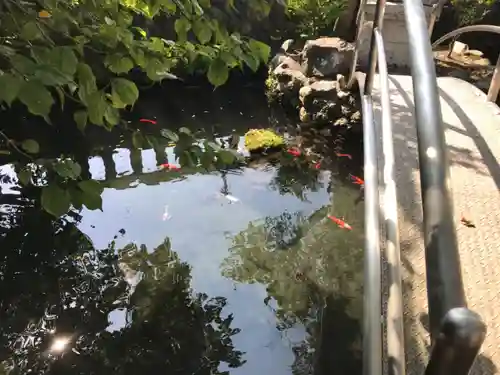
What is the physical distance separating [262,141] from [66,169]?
4104 mm

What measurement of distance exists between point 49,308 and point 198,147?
238 cm

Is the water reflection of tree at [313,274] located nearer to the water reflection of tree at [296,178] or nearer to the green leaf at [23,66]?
the water reflection of tree at [296,178]

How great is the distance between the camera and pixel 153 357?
3025 mm

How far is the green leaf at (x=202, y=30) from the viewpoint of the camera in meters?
A: 1.31

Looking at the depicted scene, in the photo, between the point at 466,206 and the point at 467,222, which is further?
the point at 466,206

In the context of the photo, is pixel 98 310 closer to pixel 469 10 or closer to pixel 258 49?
pixel 258 49

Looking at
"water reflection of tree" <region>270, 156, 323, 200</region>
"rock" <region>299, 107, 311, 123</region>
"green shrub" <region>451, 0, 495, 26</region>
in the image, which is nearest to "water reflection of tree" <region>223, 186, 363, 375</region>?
"water reflection of tree" <region>270, 156, 323, 200</region>

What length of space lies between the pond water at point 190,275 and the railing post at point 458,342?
8.55 feet

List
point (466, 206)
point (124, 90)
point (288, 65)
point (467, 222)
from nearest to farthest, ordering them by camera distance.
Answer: point (124, 90), point (467, 222), point (466, 206), point (288, 65)

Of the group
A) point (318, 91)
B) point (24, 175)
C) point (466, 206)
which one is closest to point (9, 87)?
point (24, 175)

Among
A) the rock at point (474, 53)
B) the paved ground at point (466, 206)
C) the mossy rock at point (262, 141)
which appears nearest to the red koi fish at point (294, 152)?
the mossy rock at point (262, 141)

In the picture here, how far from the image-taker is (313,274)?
366cm

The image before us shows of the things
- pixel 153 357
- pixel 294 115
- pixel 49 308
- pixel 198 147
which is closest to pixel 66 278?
pixel 49 308

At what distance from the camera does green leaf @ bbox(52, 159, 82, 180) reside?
1.08 m
